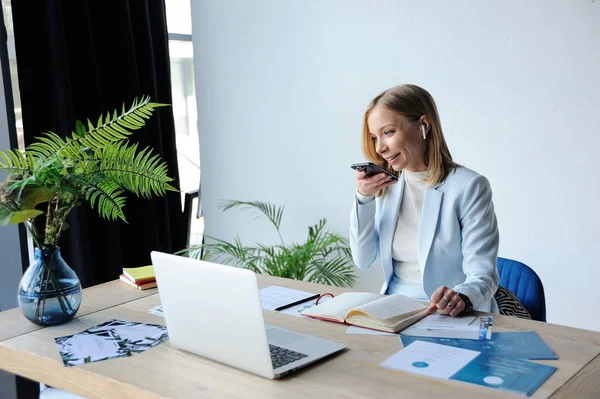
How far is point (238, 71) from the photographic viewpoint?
4.00 meters

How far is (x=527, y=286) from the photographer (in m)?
2.23

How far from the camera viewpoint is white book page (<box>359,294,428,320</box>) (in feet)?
5.83

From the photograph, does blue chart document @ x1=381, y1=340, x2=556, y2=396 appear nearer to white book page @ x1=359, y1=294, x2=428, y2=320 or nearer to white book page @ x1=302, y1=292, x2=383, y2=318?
white book page @ x1=359, y1=294, x2=428, y2=320

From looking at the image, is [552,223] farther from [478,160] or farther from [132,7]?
[132,7]

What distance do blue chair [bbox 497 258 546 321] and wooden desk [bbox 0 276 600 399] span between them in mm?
433

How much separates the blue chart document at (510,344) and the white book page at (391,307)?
0.35ft

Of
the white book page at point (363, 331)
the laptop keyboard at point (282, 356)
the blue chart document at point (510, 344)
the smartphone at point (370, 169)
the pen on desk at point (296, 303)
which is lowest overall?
the blue chart document at point (510, 344)

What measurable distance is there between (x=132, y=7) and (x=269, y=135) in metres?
1.00

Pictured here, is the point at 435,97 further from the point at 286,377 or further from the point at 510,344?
the point at 286,377

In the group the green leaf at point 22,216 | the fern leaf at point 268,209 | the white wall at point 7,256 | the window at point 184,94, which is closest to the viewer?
the green leaf at point 22,216

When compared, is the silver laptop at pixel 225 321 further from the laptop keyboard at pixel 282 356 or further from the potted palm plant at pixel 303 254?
the potted palm plant at pixel 303 254

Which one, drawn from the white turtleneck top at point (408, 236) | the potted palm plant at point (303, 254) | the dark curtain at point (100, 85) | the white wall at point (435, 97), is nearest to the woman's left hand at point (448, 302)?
the white turtleneck top at point (408, 236)

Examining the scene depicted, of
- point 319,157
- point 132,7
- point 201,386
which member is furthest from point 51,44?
point 201,386

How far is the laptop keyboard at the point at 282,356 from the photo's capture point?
1515 millimetres
